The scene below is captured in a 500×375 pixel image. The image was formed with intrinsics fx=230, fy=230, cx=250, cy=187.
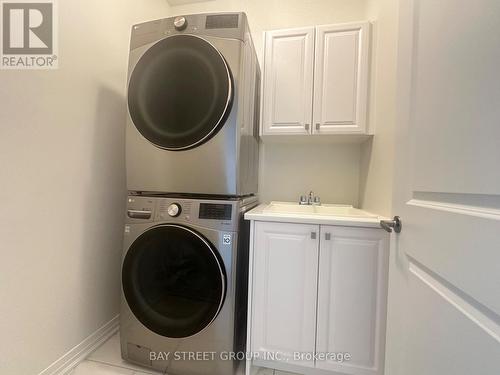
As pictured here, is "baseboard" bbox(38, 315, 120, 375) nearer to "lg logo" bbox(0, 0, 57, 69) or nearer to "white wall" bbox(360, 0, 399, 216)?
"lg logo" bbox(0, 0, 57, 69)

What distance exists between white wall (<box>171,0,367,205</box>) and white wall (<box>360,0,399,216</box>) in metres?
0.22

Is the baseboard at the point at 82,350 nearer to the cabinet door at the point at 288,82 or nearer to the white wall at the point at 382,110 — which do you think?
the cabinet door at the point at 288,82

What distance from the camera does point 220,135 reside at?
122cm

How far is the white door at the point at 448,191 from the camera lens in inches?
18.6

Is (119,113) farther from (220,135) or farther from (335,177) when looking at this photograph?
(335,177)

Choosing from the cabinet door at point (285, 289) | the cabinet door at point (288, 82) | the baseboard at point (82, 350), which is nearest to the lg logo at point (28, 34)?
the cabinet door at point (288, 82)

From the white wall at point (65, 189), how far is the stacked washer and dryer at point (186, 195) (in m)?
0.30

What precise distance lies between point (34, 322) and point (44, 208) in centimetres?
56

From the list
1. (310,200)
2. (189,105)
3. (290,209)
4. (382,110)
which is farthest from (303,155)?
(189,105)

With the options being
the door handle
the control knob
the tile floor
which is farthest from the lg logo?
the door handle

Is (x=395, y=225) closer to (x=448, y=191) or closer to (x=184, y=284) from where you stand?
(x=448, y=191)

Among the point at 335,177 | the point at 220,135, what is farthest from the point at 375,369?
the point at 220,135

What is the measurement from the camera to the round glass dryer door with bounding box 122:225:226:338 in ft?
3.97

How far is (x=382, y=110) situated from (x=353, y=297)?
110 centimetres
